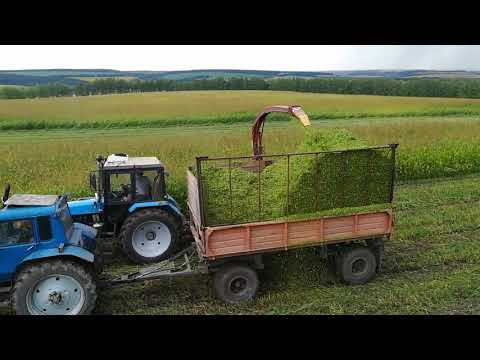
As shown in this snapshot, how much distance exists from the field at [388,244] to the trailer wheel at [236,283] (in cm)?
15

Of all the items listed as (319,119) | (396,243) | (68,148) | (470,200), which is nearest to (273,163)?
(396,243)

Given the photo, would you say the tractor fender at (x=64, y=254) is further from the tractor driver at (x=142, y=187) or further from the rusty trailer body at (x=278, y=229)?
the tractor driver at (x=142, y=187)

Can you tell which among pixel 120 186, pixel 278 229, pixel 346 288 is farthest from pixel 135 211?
pixel 346 288

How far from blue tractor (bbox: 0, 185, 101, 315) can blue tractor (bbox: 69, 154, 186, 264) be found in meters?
1.57

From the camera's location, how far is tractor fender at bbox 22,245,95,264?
18.4ft

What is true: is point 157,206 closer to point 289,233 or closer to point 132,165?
point 132,165

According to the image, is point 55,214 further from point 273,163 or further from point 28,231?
point 273,163

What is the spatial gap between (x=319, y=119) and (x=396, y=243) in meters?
18.4

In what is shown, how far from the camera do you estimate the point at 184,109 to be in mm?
27984

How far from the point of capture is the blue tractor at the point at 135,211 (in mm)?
7398

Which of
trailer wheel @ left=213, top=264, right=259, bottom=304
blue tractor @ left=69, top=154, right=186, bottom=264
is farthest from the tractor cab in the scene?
trailer wheel @ left=213, top=264, right=259, bottom=304

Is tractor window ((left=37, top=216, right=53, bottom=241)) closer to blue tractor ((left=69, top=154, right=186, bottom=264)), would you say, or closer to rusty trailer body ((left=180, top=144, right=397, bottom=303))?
blue tractor ((left=69, top=154, right=186, bottom=264))

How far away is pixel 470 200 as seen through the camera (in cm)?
1089

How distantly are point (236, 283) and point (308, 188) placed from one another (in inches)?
69.8
